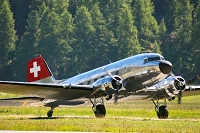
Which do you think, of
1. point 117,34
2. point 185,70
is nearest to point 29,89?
point 185,70

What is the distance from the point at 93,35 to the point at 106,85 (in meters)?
92.4

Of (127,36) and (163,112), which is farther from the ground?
(163,112)

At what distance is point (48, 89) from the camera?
40.2 meters

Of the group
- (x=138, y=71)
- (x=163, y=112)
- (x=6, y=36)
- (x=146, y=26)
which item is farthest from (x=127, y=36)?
(x=138, y=71)

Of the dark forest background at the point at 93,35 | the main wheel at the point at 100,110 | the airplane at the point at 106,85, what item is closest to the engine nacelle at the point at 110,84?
the airplane at the point at 106,85

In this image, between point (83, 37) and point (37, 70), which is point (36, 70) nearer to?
point (37, 70)

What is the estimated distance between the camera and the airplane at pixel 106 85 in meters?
40.1

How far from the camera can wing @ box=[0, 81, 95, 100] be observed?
3912 centimetres

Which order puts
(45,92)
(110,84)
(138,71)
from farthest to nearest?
(138,71)
(45,92)
(110,84)

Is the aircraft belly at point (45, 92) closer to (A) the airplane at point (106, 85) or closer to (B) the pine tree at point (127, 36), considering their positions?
(A) the airplane at point (106, 85)

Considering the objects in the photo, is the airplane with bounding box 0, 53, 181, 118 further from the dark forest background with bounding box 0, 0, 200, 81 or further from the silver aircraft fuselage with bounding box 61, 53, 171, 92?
the dark forest background with bounding box 0, 0, 200, 81

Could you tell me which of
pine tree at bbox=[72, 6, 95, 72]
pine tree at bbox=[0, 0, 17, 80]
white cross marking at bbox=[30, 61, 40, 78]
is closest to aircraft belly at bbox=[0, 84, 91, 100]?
white cross marking at bbox=[30, 61, 40, 78]

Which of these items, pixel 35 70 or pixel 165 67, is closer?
pixel 165 67

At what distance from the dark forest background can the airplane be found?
76.3 metres
